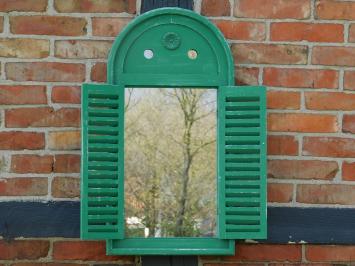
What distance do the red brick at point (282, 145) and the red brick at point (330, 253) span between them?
411 mm

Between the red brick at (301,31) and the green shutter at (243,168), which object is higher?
the red brick at (301,31)

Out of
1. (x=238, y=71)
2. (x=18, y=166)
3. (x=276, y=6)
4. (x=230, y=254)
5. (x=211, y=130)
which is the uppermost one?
(x=276, y=6)

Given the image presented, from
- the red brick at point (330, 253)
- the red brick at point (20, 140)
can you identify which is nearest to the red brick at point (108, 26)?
the red brick at point (20, 140)

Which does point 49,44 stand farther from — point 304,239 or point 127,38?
point 304,239

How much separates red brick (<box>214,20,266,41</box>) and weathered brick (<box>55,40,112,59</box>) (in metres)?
0.49

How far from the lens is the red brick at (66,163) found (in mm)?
2570

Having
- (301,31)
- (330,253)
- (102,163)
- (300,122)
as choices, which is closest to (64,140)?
Result: (102,163)

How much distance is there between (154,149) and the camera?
8.37 feet

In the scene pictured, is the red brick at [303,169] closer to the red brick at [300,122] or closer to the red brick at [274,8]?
the red brick at [300,122]

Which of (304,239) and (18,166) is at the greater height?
(18,166)

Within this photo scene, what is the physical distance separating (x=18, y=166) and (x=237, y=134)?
916 millimetres

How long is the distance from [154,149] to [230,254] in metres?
0.53

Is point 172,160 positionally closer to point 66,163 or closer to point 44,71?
point 66,163

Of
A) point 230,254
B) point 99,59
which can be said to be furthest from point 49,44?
point 230,254
